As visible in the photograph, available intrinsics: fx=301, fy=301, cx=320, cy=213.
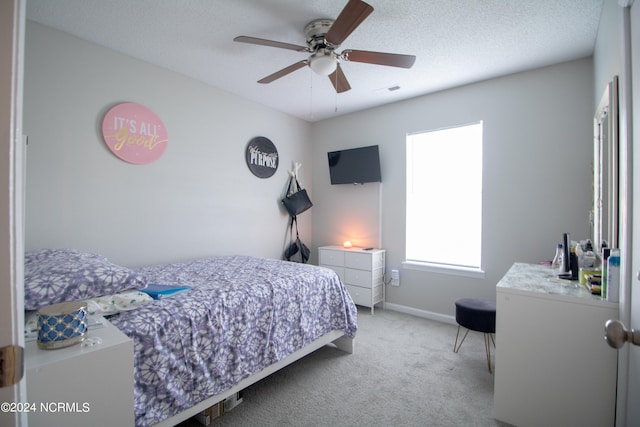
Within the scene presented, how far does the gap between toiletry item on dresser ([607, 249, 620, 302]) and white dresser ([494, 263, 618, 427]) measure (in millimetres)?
50

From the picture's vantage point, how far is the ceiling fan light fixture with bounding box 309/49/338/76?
2.10 meters

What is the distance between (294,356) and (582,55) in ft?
11.4

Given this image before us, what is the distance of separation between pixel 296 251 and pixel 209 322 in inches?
105

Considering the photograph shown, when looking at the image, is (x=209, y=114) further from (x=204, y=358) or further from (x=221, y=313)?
(x=204, y=358)

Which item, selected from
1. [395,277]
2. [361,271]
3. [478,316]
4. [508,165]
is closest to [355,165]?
[361,271]

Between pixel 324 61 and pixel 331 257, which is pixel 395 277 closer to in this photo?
pixel 331 257

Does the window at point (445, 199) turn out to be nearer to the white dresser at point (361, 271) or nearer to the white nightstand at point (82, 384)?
the white dresser at point (361, 271)

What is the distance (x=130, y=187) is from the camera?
272 centimetres

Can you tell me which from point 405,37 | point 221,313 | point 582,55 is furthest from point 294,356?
point 582,55

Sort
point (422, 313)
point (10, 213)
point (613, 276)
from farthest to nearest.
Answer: point (422, 313) → point (613, 276) → point (10, 213)

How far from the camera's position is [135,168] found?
2.74 metres

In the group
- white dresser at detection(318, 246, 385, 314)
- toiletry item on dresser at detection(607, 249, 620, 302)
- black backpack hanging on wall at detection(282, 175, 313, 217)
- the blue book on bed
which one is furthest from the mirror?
black backpack hanging on wall at detection(282, 175, 313, 217)

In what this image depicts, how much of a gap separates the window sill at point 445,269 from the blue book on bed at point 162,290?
8.68 feet

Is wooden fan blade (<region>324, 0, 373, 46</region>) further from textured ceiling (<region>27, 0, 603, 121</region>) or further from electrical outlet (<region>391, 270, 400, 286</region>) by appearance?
electrical outlet (<region>391, 270, 400, 286</region>)
